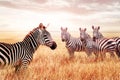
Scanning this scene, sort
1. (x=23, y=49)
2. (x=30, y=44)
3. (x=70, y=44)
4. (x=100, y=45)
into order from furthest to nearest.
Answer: (x=70, y=44), (x=100, y=45), (x=30, y=44), (x=23, y=49)

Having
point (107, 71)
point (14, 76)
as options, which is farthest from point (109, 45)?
point (14, 76)

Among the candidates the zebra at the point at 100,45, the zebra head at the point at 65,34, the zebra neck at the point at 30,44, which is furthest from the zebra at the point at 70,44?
the zebra neck at the point at 30,44

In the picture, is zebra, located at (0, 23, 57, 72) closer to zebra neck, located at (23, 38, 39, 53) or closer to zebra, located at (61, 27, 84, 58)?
zebra neck, located at (23, 38, 39, 53)

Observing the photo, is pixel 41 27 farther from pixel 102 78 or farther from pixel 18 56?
pixel 102 78

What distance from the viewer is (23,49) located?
7254 millimetres

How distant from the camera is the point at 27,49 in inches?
291

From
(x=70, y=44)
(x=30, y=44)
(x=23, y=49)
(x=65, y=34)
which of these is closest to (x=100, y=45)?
(x=70, y=44)

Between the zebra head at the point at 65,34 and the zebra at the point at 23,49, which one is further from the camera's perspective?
the zebra head at the point at 65,34

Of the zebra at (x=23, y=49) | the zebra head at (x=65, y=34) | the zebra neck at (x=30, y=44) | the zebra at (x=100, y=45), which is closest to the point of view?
the zebra at (x=23, y=49)

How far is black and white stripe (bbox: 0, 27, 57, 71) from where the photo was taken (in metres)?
6.74

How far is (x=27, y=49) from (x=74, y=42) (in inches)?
260

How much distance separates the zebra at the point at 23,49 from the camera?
6742 millimetres

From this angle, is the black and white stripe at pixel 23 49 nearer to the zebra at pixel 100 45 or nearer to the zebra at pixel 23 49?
the zebra at pixel 23 49

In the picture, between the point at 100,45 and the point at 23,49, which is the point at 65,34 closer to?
the point at 100,45
